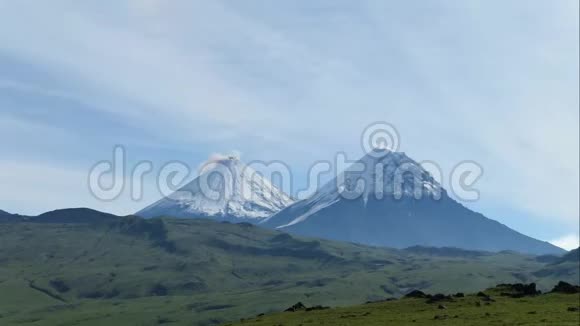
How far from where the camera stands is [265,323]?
92375mm

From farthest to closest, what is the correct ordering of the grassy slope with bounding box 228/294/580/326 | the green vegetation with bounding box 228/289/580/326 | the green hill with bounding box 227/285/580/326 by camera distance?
the green hill with bounding box 227/285/580/326
the green vegetation with bounding box 228/289/580/326
the grassy slope with bounding box 228/294/580/326

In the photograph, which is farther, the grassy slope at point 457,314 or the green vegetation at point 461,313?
the green vegetation at point 461,313

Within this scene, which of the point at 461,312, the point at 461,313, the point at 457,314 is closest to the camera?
the point at 457,314

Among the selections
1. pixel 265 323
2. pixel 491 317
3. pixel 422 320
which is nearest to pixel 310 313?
pixel 265 323

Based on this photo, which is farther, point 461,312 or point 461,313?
point 461,312

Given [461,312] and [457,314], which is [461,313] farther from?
[461,312]

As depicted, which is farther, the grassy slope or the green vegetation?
the green vegetation

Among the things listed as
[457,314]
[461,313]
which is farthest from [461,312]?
[457,314]

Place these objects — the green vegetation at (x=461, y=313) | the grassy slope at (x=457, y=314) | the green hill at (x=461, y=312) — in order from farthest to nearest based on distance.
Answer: the green hill at (x=461, y=312) < the green vegetation at (x=461, y=313) < the grassy slope at (x=457, y=314)

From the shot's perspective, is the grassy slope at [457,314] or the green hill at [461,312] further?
the green hill at [461,312]

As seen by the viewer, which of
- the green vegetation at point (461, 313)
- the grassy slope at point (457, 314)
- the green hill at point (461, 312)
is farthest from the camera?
the green hill at point (461, 312)

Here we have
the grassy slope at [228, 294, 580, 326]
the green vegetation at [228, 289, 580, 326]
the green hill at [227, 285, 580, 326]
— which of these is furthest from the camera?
the green hill at [227, 285, 580, 326]

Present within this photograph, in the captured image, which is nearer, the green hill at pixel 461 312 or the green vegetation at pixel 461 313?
the green vegetation at pixel 461 313

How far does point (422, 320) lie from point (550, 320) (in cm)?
1497
